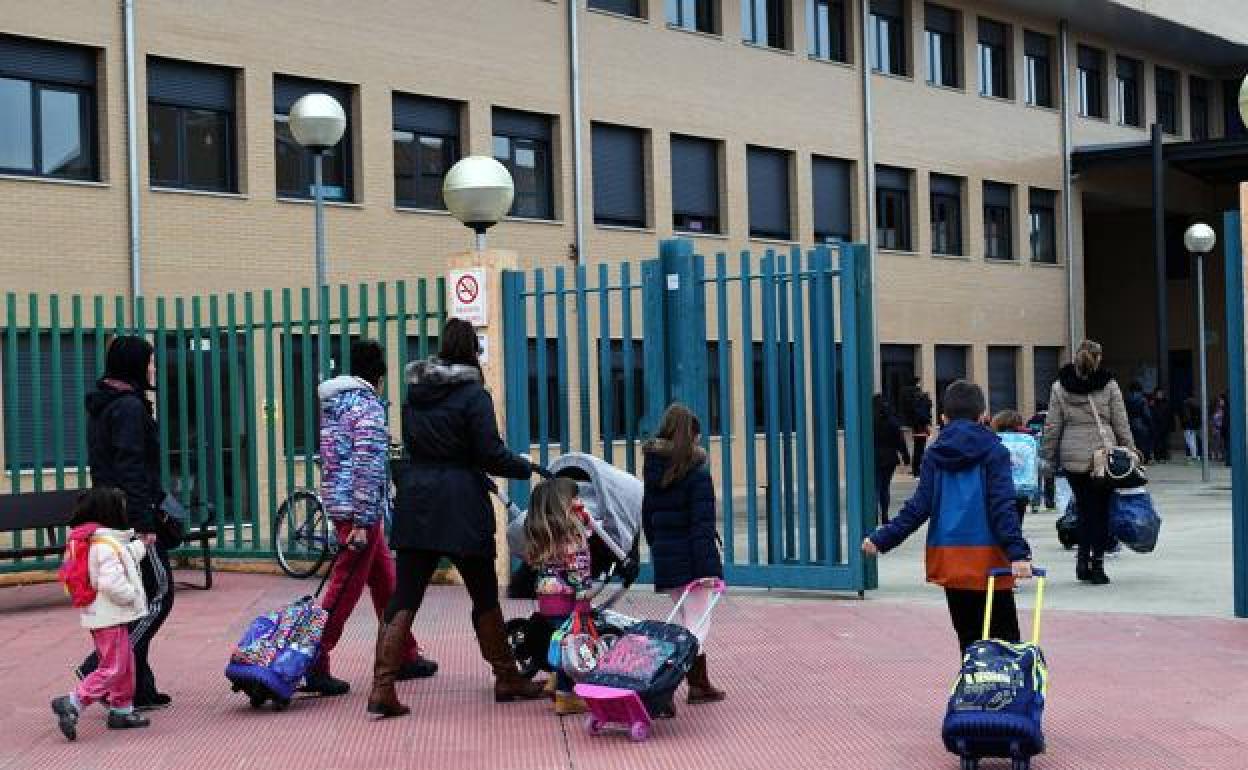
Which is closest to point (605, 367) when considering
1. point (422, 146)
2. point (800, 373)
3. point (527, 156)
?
point (800, 373)

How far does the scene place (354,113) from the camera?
2338cm

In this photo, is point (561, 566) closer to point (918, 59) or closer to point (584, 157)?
point (584, 157)

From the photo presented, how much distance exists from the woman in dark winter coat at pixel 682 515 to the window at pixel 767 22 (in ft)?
74.9

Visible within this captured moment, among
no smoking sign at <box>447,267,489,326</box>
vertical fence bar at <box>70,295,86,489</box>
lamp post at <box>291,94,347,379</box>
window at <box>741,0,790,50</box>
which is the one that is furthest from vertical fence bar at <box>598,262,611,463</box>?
window at <box>741,0,790,50</box>

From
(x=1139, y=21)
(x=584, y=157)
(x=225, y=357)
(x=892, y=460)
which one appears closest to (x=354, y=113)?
(x=584, y=157)

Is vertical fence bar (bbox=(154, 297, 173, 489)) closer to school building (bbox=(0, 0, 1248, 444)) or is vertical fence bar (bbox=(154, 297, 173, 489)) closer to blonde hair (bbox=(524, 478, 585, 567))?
school building (bbox=(0, 0, 1248, 444))

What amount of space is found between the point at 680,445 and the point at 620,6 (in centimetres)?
2033

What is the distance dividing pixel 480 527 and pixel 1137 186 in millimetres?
34636

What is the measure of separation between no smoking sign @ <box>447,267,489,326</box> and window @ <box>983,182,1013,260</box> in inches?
939

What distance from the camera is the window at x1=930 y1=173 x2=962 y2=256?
113 ft

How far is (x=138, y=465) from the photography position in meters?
8.54

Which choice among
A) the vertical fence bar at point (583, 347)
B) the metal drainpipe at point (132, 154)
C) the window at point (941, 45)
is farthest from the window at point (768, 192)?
the vertical fence bar at point (583, 347)

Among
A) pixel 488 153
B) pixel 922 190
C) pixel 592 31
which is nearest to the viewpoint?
pixel 488 153

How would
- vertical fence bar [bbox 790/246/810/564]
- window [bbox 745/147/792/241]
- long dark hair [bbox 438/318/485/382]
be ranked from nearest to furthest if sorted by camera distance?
long dark hair [bbox 438/318/485/382] → vertical fence bar [bbox 790/246/810/564] → window [bbox 745/147/792/241]
